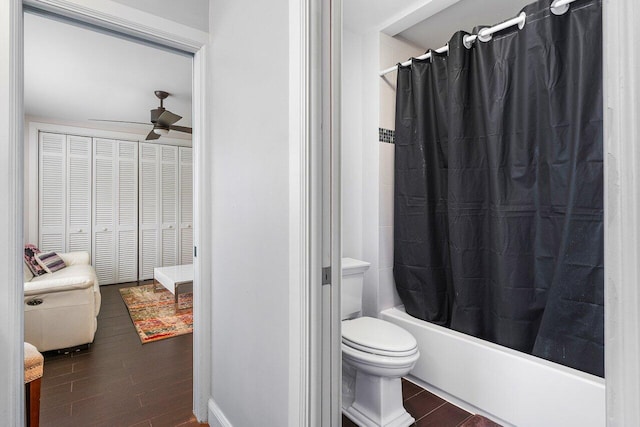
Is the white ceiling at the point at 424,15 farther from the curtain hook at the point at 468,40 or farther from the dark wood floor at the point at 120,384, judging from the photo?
the dark wood floor at the point at 120,384

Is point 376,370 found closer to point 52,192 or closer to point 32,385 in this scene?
point 32,385

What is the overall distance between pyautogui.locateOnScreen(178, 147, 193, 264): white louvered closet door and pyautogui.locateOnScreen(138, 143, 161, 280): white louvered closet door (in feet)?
1.11

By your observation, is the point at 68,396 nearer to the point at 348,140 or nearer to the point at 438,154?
the point at 348,140

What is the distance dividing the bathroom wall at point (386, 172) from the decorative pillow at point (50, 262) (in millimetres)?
3493

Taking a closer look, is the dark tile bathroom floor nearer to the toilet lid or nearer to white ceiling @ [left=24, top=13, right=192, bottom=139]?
the toilet lid

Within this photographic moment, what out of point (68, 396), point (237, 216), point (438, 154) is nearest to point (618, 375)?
point (237, 216)

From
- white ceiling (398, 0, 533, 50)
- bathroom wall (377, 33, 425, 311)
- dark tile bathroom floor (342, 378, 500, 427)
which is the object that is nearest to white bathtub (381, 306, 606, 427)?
dark tile bathroom floor (342, 378, 500, 427)

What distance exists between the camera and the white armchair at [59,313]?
244cm

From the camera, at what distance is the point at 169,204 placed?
5336 millimetres

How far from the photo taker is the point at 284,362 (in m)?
1.17

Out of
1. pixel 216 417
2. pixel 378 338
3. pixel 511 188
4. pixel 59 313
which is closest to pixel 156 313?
pixel 59 313

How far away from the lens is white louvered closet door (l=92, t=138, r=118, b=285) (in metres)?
4.75

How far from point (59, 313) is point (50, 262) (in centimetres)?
144

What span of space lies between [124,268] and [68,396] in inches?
127
